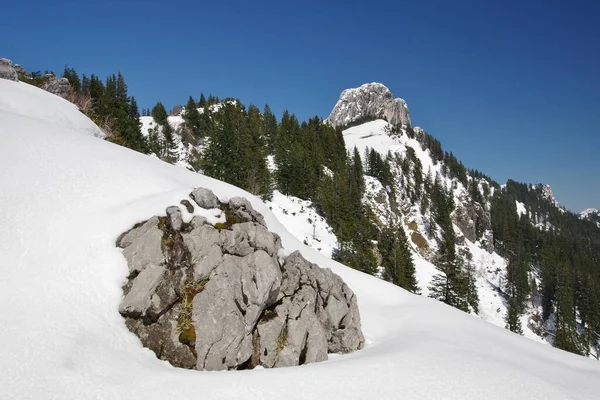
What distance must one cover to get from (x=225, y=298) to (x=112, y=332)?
3.62m

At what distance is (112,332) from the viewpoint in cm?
1012

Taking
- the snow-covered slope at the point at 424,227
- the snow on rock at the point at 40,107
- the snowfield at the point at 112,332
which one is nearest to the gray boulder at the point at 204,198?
the snowfield at the point at 112,332

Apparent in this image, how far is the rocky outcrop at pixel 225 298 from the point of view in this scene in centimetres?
1080

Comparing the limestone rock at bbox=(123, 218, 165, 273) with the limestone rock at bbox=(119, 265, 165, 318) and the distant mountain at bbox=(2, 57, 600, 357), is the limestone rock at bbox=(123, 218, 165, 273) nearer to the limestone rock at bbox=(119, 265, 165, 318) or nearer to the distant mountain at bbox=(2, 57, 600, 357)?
the limestone rock at bbox=(119, 265, 165, 318)

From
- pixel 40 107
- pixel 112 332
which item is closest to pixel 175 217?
pixel 112 332

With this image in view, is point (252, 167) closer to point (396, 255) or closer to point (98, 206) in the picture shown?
point (396, 255)

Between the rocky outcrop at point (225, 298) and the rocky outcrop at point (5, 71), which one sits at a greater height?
the rocky outcrop at point (5, 71)

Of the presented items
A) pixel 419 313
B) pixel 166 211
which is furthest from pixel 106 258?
pixel 419 313

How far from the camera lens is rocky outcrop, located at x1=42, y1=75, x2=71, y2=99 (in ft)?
174

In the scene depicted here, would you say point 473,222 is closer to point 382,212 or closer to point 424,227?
point 424,227

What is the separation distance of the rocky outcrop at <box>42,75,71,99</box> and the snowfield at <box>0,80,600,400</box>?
43.6 meters

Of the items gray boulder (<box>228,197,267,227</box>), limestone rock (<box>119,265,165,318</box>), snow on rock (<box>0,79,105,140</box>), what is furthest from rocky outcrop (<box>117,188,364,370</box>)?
snow on rock (<box>0,79,105,140</box>)

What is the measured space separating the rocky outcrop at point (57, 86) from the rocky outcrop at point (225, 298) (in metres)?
56.0

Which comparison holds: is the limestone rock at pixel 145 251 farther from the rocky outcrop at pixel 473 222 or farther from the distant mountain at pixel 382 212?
the rocky outcrop at pixel 473 222
